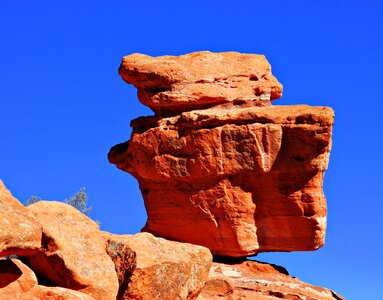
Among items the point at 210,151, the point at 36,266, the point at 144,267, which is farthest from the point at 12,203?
the point at 210,151

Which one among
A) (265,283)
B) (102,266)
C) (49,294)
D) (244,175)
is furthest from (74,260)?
(244,175)

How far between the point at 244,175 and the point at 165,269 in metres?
11.0

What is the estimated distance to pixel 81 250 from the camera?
17969 millimetres

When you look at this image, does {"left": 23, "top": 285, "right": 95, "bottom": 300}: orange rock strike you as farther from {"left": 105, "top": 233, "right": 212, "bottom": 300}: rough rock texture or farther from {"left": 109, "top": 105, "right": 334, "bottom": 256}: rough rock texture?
{"left": 109, "top": 105, "right": 334, "bottom": 256}: rough rock texture

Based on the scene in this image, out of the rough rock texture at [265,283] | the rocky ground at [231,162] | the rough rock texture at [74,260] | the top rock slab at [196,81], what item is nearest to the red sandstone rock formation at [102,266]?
the rough rock texture at [74,260]

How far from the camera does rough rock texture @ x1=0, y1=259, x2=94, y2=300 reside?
1559cm

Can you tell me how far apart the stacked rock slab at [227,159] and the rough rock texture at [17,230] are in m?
10.9

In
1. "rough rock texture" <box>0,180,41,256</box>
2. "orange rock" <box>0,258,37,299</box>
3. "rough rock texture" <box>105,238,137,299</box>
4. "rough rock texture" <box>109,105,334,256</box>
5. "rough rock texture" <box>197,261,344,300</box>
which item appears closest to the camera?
"rough rock texture" <box>0,180,41,256</box>

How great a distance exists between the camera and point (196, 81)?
28.0m

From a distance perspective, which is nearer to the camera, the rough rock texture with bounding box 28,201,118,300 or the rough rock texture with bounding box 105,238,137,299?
the rough rock texture with bounding box 105,238,137,299

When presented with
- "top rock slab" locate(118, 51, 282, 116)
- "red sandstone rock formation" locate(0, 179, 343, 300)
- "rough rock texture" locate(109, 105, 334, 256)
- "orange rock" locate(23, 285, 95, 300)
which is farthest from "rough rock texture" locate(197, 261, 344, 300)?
"orange rock" locate(23, 285, 95, 300)

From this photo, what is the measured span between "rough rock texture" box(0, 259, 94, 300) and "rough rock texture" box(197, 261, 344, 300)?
8603 mm

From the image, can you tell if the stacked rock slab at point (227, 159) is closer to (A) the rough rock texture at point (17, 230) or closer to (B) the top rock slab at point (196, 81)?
(B) the top rock slab at point (196, 81)

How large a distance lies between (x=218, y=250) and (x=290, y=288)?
2.65 m
